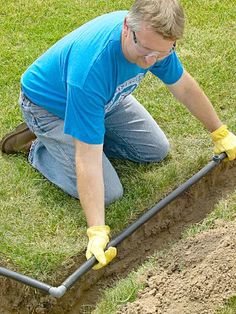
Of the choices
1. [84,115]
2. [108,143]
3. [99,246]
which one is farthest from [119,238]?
[108,143]

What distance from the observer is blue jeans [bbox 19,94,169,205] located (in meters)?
4.14

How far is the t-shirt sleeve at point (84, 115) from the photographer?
351 centimetres

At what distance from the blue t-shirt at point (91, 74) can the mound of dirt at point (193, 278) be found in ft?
2.54

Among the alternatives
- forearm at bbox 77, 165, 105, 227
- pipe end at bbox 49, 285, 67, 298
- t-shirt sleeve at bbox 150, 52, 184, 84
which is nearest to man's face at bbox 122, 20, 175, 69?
t-shirt sleeve at bbox 150, 52, 184, 84

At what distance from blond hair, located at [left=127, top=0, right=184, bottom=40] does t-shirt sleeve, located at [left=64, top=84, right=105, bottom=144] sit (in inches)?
18.7

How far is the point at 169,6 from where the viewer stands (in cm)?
319

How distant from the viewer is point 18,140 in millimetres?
4508

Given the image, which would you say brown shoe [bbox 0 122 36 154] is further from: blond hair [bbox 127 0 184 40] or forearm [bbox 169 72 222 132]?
blond hair [bbox 127 0 184 40]

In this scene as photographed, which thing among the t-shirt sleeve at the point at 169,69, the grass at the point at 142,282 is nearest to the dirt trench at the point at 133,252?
the grass at the point at 142,282

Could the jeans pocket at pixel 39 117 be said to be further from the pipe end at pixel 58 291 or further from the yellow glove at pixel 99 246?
the pipe end at pixel 58 291

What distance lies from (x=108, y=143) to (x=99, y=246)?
1201mm

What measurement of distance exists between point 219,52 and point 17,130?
193cm

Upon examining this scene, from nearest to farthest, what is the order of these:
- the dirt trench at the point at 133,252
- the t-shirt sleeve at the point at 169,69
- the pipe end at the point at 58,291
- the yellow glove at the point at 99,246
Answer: the pipe end at the point at 58,291 < the yellow glove at the point at 99,246 < the dirt trench at the point at 133,252 < the t-shirt sleeve at the point at 169,69

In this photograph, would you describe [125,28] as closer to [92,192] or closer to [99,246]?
[92,192]
